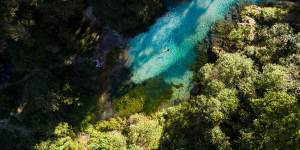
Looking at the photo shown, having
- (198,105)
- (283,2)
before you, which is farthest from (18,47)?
(283,2)

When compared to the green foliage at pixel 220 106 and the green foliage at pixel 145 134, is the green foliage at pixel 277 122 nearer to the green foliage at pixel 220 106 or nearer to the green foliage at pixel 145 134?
the green foliage at pixel 220 106

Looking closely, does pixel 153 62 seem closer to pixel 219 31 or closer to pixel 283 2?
pixel 219 31

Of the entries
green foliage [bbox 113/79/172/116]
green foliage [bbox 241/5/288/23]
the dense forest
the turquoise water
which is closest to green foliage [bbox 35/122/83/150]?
the dense forest

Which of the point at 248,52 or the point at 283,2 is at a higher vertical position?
→ the point at 283,2

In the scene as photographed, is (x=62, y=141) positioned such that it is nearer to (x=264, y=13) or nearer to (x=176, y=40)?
(x=176, y=40)

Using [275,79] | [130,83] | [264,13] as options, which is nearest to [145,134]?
[130,83]

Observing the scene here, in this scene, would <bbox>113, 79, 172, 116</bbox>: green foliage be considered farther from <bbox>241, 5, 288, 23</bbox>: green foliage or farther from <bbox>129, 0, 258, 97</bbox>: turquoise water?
<bbox>241, 5, 288, 23</bbox>: green foliage
